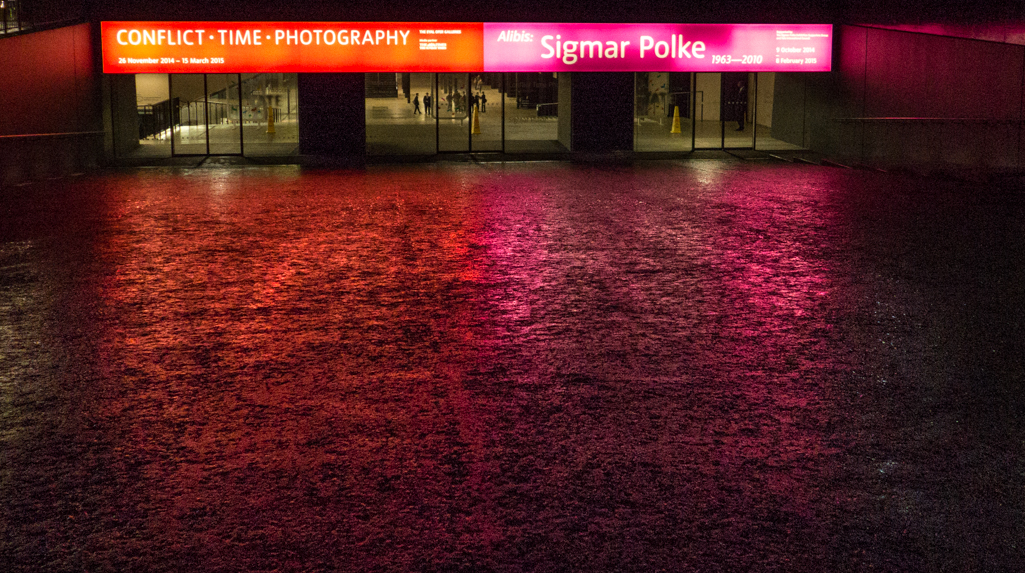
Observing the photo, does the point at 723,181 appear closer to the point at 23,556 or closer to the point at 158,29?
the point at 158,29

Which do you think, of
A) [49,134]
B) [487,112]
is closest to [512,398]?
[49,134]

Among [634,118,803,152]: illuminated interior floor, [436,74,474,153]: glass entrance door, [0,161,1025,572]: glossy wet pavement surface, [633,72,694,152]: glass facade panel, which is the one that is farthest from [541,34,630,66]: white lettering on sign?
[0,161,1025,572]: glossy wet pavement surface

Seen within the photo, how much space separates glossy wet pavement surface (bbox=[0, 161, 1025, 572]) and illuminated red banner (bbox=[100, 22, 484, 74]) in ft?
36.9

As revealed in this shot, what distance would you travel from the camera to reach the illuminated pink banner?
2506cm

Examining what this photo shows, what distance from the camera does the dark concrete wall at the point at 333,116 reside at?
2556cm

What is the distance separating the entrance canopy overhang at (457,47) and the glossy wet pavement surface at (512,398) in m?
11.3

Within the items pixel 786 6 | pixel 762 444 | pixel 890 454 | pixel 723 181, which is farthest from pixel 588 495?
pixel 786 6

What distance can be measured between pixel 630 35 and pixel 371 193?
10.2m

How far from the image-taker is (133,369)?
7.34m

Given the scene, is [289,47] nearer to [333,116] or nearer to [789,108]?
[333,116]

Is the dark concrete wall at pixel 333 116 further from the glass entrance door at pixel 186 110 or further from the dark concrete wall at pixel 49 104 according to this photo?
the dark concrete wall at pixel 49 104

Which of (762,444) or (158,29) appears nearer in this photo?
(762,444)

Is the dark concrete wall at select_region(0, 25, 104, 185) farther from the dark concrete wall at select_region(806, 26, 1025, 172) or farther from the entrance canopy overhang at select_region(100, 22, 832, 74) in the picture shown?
the dark concrete wall at select_region(806, 26, 1025, 172)

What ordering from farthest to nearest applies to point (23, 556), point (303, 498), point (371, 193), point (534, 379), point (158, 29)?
point (158, 29) → point (371, 193) → point (534, 379) → point (303, 498) → point (23, 556)
